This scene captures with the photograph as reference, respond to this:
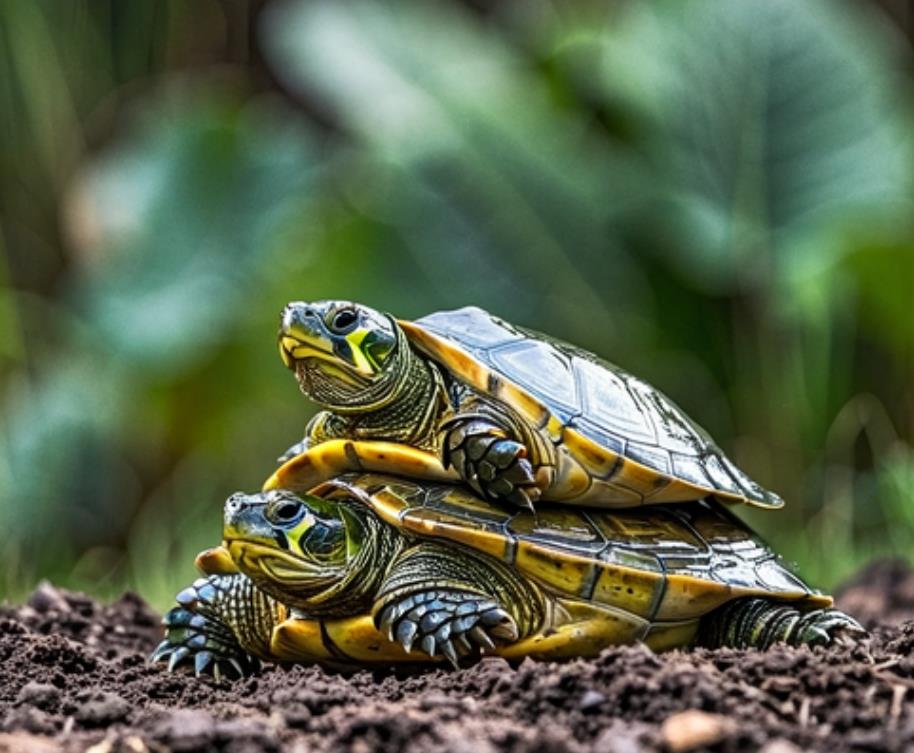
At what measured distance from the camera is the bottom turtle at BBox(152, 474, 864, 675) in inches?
98.9

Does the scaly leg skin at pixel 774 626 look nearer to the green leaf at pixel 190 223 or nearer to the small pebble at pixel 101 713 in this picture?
the small pebble at pixel 101 713

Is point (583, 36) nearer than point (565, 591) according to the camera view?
No

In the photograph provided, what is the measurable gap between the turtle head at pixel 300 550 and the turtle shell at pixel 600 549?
9cm

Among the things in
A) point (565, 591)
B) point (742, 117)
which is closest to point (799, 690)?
point (565, 591)

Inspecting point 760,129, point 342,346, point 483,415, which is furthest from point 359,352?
point 760,129

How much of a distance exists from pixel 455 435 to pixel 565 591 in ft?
1.18

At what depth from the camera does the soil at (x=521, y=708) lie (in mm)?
1807

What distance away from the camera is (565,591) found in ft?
8.39

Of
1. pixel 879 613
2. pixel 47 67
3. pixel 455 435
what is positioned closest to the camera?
pixel 455 435

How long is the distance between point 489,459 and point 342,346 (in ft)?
1.26

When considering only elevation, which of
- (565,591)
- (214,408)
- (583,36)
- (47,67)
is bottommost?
(565,591)

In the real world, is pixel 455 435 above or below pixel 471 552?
above

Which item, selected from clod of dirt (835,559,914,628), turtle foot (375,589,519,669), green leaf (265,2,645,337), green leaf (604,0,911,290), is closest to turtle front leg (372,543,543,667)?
turtle foot (375,589,519,669)

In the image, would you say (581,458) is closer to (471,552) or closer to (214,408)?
(471,552)
